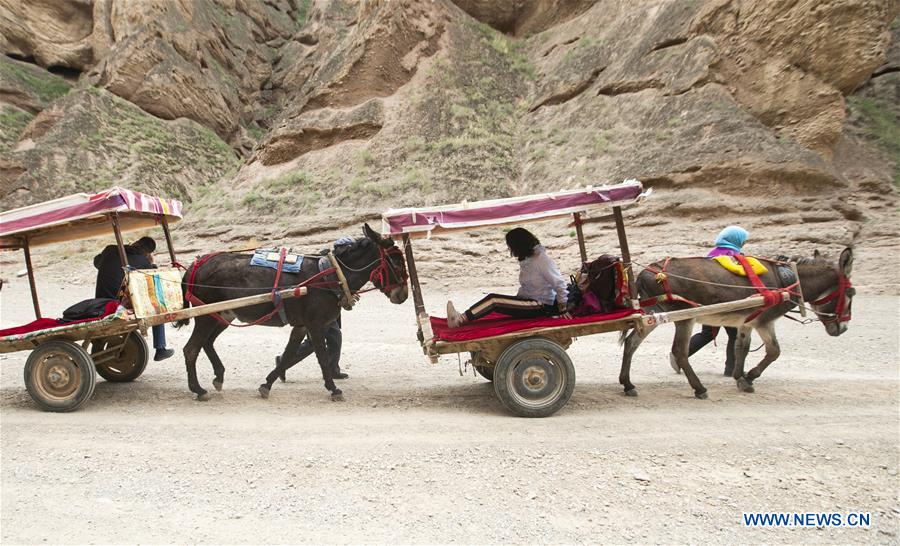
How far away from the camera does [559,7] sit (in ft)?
87.4

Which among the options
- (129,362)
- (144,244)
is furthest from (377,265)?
(129,362)

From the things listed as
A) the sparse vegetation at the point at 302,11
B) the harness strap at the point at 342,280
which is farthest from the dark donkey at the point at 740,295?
the sparse vegetation at the point at 302,11

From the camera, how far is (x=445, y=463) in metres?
3.83

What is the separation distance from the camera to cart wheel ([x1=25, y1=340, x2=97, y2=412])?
510cm

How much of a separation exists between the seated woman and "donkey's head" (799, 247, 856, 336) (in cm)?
340

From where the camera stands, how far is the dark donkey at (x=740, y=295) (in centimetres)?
568

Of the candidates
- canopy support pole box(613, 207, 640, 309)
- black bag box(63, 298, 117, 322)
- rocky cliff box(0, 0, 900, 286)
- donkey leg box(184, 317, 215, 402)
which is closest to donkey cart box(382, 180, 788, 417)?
canopy support pole box(613, 207, 640, 309)

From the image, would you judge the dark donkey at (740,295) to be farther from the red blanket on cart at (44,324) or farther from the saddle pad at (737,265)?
the red blanket on cart at (44,324)

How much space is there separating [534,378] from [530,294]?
900mm

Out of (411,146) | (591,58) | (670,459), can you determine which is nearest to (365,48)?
(411,146)

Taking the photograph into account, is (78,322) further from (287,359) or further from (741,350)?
(741,350)

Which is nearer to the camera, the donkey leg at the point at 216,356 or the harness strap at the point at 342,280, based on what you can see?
the harness strap at the point at 342,280

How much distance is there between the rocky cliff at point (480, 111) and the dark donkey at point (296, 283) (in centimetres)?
1008

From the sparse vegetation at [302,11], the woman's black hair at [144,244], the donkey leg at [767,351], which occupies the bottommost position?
the donkey leg at [767,351]
